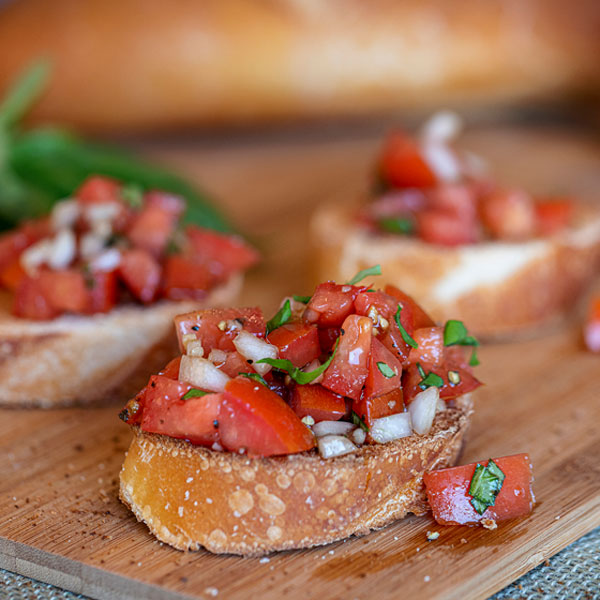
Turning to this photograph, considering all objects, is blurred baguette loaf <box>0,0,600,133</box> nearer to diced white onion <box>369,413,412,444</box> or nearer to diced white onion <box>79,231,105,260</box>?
diced white onion <box>79,231,105,260</box>

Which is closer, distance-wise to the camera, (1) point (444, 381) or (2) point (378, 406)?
(2) point (378, 406)

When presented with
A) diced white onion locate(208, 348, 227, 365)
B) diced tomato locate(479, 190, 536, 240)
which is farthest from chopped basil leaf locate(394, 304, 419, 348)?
diced tomato locate(479, 190, 536, 240)

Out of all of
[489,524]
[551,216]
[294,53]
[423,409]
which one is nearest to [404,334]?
[423,409]

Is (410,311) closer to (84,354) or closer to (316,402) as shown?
(316,402)

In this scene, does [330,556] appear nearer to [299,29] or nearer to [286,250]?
[286,250]

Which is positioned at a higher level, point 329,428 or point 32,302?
point 32,302

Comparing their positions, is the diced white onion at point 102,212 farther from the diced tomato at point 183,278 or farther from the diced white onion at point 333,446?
the diced white onion at point 333,446
